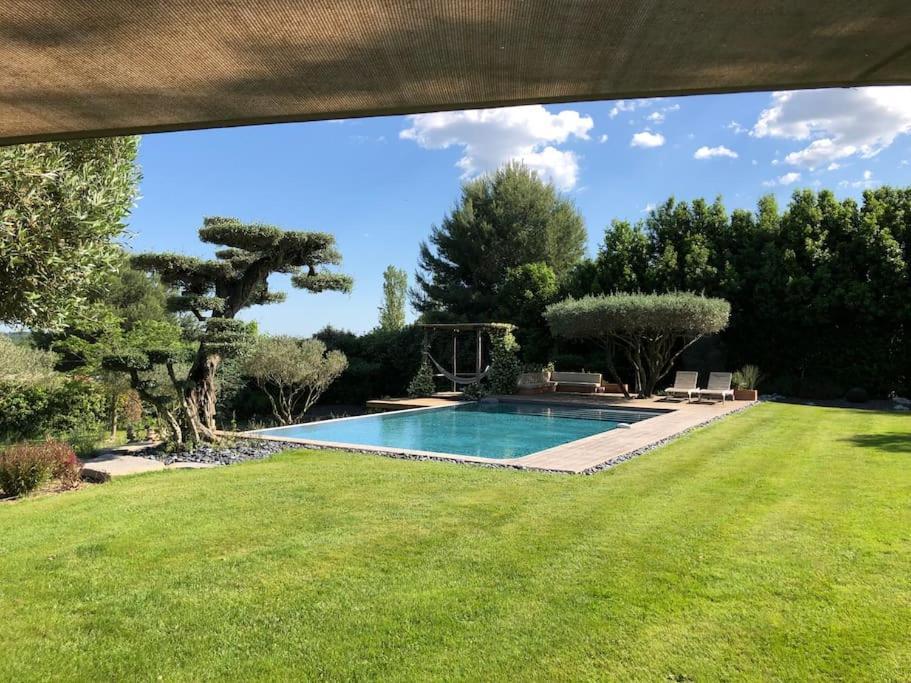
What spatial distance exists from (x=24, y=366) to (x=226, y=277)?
12.9 ft

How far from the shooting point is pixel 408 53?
1.54 metres

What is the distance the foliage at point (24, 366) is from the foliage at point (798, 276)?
51.4 feet

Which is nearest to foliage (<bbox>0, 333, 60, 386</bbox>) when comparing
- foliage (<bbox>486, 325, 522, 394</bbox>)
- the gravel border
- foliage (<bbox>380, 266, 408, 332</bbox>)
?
the gravel border

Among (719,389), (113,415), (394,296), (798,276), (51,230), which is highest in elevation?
(394,296)

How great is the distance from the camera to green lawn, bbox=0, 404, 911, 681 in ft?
8.51

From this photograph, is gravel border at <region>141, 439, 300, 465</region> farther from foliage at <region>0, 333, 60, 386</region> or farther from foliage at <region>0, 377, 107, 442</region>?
foliage at <region>0, 377, 107, 442</region>

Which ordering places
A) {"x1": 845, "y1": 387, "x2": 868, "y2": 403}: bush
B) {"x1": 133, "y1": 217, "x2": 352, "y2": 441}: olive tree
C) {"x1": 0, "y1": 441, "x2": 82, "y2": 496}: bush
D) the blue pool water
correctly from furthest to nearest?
{"x1": 845, "y1": 387, "x2": 868, "y2": 403}: bush → the blue pool water → {"x1": 133, "y1": 217, "x2": 352, "y2": 441}: olive tree → {"x1": 0, "y1": 441, "x2": 82, "y2": 496}: bush

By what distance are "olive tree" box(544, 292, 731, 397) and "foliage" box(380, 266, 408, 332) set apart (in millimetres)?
15966

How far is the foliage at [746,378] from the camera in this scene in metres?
17.2

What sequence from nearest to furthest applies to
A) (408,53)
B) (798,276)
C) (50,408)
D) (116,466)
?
(408,53) < (116,466) < (50,408) < (798,276)

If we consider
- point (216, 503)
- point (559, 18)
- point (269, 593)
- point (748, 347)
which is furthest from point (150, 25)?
point (748, 347)

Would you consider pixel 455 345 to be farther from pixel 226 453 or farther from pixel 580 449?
pixel 226 453

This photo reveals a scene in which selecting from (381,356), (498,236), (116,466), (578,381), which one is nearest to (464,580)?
(116,466)

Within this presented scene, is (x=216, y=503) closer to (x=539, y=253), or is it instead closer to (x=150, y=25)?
(x=150, y=25)
